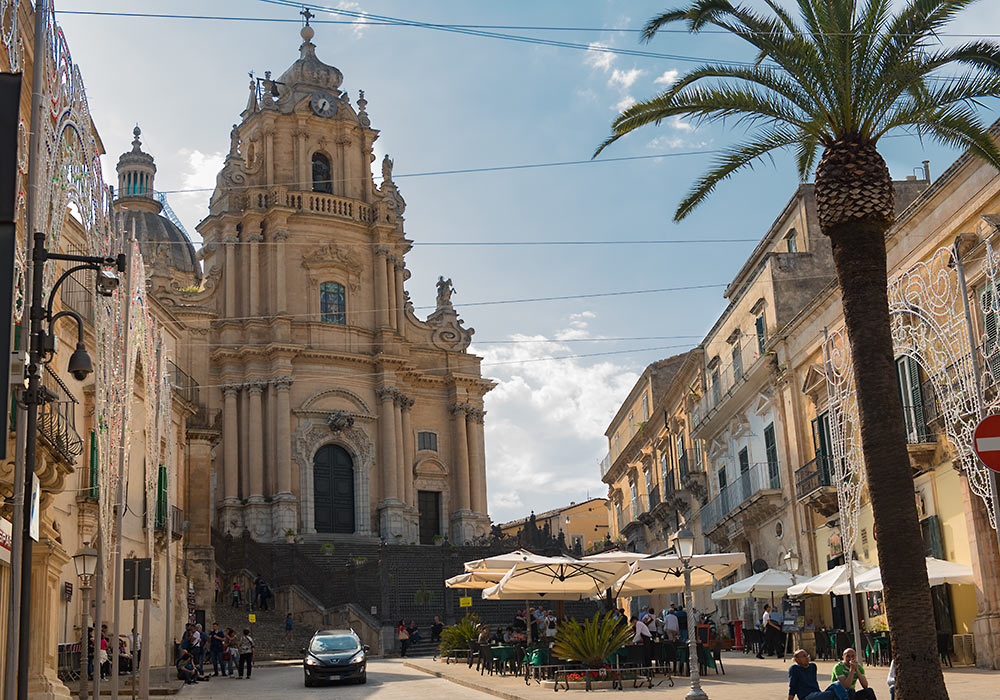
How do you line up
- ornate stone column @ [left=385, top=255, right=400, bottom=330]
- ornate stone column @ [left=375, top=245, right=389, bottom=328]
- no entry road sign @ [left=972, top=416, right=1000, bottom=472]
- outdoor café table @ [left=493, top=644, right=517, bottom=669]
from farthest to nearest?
ornate stone column @ [left=385, top=255, right=400, bottom=330] → ornate stone column @ [left=375, top=245, right=389, bottom=328] → outdoor café table @ [left=493, top=644, right=517, bottom=669] → no entry road sign @ [left=972, top=416, right=1000, bottom=472]

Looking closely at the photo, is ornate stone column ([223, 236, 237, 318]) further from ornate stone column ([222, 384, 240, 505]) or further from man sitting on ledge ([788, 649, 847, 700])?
man sitting on ledge ([788, 649, 847, 700])

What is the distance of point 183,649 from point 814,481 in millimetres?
15910

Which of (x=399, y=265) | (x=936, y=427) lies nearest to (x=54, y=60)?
(x=936, y=427)

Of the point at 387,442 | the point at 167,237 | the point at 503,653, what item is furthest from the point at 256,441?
the point at 167,237

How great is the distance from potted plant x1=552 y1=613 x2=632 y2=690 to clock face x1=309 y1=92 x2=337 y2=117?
38489 mm

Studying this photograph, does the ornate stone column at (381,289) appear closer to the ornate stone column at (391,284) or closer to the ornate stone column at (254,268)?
the ornate stone column at (391,284)

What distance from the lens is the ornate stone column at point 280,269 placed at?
2013 inches

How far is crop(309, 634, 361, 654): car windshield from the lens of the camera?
2603cm

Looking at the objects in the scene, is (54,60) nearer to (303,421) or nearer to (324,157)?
(303,421)

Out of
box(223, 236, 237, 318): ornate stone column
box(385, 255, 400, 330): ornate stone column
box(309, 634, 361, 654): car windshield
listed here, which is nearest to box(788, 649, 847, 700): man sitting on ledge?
box(309, 634, 361, 654): car windshield

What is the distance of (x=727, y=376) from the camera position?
127ft

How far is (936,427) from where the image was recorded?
2305 centimetres

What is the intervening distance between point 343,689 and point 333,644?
238cm

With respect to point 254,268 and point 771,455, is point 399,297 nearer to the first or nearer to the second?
point 254,268
